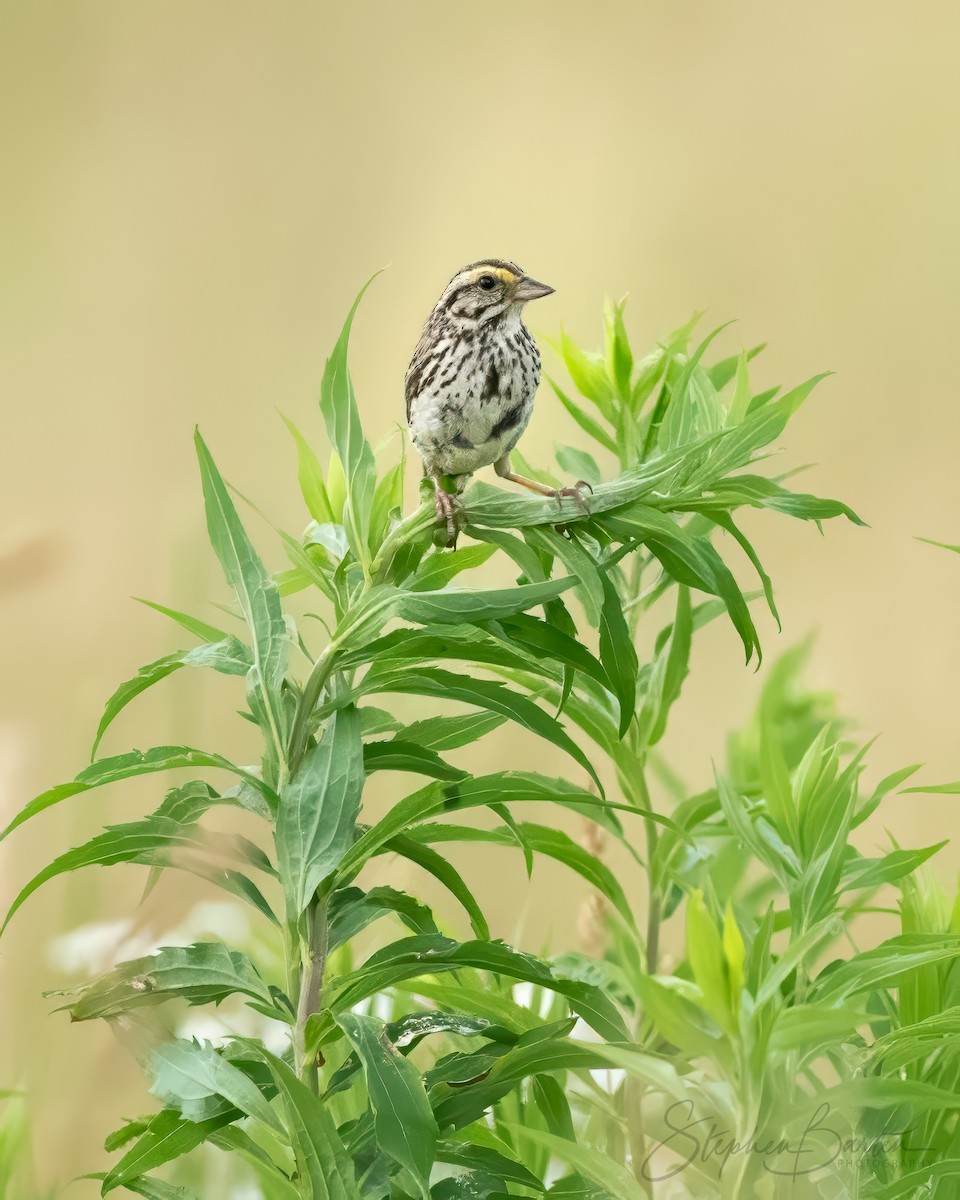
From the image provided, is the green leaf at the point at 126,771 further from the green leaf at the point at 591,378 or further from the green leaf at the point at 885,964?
the green leaf at the point at 591,378

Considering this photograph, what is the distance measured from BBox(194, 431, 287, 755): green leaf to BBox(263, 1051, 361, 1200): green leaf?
0.62ft

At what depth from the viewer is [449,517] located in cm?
69

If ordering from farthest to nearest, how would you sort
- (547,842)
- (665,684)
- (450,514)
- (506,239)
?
(506,239), (665,684), (547,842), (450,514)

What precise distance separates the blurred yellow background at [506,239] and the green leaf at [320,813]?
1043mm

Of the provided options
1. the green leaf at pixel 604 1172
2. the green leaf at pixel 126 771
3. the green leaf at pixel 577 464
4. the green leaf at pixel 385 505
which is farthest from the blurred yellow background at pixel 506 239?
the green leaf at pixel 604 1172

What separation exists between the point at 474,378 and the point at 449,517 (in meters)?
0.19

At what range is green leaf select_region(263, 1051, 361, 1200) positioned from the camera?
0.60 meters

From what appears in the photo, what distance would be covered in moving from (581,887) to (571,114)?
128 centimetres

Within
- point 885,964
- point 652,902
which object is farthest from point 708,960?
point 652,902

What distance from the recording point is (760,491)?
70 cm

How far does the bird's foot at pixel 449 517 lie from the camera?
0.69 metres

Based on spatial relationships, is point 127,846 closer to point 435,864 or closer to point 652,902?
point 435,864

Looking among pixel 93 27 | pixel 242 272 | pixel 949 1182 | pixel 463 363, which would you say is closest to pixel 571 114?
pixel 242 272

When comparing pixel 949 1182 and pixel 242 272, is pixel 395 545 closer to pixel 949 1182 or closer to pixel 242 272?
pixel 949 1182
